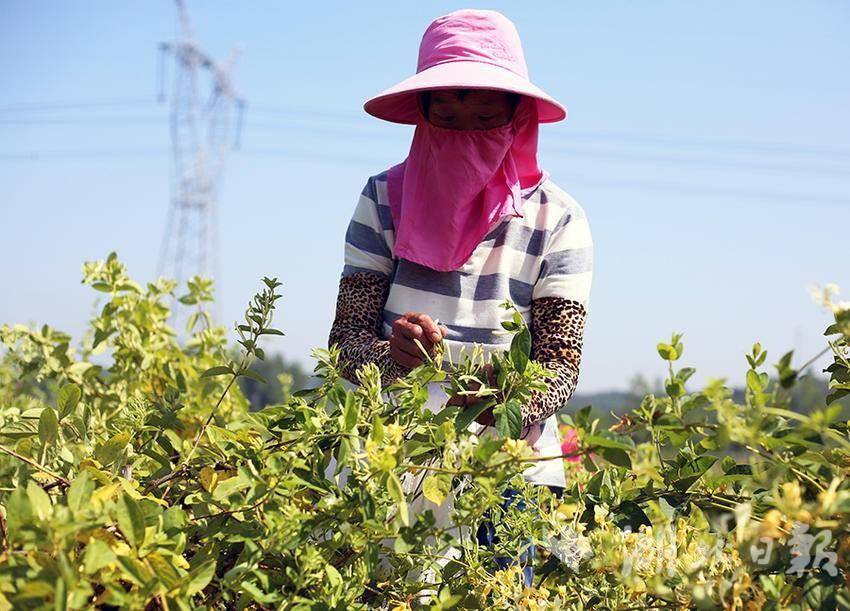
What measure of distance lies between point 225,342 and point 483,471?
6.18ft

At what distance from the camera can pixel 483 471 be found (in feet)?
3.31

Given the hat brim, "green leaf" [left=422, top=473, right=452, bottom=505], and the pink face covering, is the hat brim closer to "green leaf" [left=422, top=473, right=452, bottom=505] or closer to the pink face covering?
the pink face covering

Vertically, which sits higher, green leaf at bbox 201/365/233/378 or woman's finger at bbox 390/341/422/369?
green leaf at bbox 201/365/233/378

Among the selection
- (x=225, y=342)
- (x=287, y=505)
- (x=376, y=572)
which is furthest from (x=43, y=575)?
(x=225, y=342)

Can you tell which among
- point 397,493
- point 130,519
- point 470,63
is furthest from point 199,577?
point 470,63

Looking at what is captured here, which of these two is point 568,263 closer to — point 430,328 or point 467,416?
point 430,328

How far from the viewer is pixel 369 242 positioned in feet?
6.41

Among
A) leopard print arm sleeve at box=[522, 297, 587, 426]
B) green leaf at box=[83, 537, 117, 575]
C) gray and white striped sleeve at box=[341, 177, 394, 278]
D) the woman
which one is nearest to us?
green leaf at box=[83, 537, 117, 575]

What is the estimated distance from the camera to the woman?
1.81 m

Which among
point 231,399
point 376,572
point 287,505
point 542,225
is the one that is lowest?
point 231,399

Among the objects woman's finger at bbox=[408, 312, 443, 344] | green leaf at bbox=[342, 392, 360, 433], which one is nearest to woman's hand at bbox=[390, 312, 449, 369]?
woman's finger at bbox=[408, 312, 443, 344]

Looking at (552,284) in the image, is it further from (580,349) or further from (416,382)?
(416,382)

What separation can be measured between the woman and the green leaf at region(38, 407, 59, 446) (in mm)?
630

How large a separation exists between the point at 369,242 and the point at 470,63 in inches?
16.0
